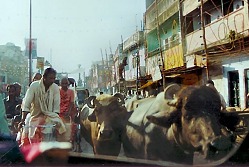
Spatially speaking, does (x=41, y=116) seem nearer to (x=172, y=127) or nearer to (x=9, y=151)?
(x=9, y=151)

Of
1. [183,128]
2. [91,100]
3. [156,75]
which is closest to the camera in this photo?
[183,128]

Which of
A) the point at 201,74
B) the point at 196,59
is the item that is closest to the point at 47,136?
the point at 201,74

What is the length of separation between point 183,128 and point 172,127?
0.10m

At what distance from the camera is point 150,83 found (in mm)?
2777

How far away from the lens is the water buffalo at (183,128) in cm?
204

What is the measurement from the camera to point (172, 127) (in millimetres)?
2438

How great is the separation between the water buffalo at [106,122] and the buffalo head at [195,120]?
358 mm

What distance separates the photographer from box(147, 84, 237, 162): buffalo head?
1979 mm

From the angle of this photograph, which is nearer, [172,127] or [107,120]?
[172,127]

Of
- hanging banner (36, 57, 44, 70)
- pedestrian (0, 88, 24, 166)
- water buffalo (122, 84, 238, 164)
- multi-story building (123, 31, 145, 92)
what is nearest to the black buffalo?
water buffalo (122, 84, 238, 164)

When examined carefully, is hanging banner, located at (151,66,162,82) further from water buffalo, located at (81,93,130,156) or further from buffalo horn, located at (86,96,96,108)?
buffalo horn, located at (86,96,96,108)

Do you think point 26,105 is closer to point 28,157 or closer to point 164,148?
point 28,157

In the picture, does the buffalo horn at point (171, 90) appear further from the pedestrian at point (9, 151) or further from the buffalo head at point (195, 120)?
the pedestrian at point (9, 151)

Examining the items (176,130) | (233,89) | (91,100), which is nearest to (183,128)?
(176,130)
